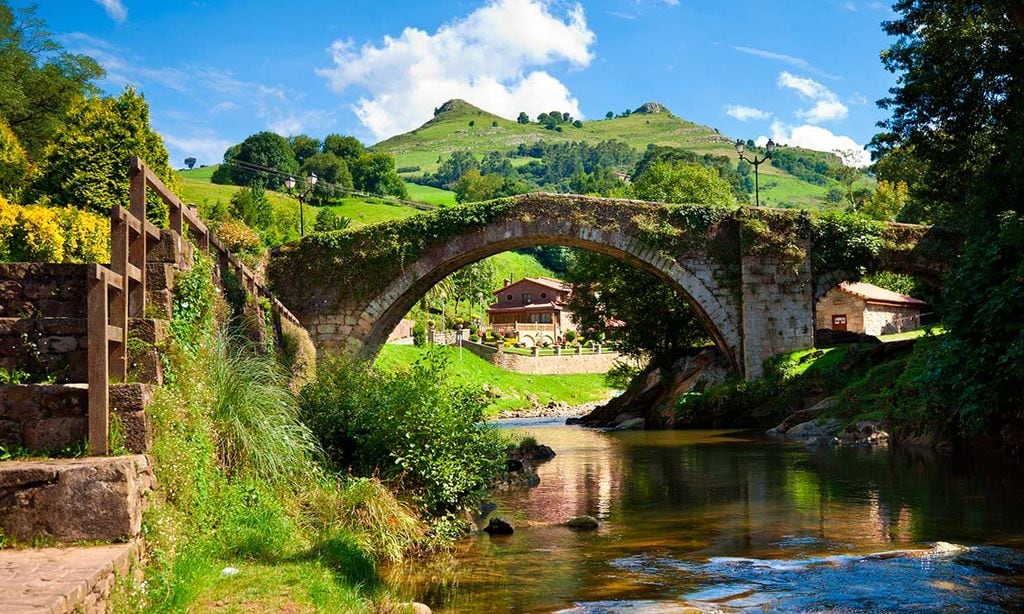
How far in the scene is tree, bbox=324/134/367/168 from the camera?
106688 mm

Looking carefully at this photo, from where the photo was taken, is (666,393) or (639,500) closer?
(639,500)

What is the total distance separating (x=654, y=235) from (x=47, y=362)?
19.9 meters

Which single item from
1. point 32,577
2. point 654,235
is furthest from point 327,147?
point 32,577

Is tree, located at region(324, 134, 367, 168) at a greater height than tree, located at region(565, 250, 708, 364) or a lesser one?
greater

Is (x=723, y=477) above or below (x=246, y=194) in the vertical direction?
below

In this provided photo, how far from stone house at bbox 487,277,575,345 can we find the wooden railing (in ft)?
205

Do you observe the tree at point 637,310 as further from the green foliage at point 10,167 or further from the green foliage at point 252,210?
the green foliage at point 252,210

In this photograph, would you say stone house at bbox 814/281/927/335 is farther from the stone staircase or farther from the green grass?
the green grass

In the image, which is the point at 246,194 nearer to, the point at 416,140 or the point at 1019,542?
the point at 1019,542

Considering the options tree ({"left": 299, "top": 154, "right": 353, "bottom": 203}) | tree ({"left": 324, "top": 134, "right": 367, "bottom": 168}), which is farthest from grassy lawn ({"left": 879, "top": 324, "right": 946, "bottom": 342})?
tree ({"left": 324, "top": 134, "right": 367, "bottom": 168})

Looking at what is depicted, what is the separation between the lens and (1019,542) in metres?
8.01

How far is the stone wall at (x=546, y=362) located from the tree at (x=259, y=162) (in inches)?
1682

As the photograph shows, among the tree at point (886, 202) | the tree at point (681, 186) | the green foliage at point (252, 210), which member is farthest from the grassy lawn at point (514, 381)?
the green foliage at point (252, 210)

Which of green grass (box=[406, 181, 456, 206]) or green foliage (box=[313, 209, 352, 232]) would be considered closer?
green foliage (box=[313, 209, 352, 232])
